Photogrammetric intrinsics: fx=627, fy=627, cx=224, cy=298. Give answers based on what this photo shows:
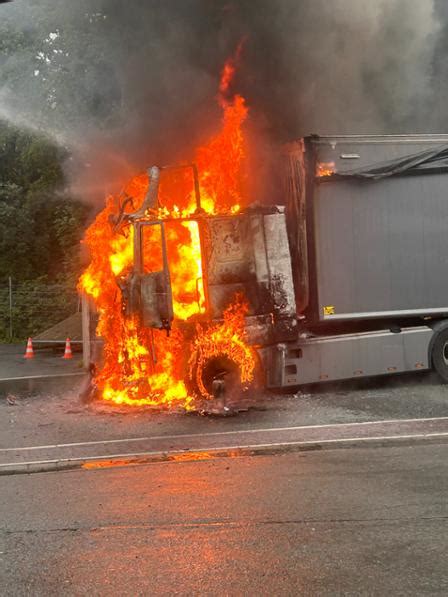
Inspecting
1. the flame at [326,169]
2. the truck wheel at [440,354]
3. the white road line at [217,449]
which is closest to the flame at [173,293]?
the flame at [326,169]

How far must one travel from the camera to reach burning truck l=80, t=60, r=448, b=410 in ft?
26.5

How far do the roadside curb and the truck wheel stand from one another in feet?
9.78

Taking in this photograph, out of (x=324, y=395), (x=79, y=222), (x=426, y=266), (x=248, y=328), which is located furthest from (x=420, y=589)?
(x=79, y=222)

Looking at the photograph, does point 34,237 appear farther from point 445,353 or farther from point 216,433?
point 216,433

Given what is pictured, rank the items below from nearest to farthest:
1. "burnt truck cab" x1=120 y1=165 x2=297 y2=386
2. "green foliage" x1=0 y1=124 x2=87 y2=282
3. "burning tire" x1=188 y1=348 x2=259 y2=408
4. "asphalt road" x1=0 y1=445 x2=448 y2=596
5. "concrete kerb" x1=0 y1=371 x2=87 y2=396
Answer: "asphalt road" x1=0 y1=445 x2=448 y2=596, "burnt truck cab" x1=120 y1=165 x2=297 y2=386, "burning tire" x1=188 y1=348 x2=259 y2=408, "concrete kerb" x1=0 y1=371 x2=87 y2=396, "green foliage" x1=0 y1=124 x2=87 y2=282

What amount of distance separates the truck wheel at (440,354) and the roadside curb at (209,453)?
2980 millimetres

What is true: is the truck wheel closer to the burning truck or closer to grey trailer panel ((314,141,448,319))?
the burning truck

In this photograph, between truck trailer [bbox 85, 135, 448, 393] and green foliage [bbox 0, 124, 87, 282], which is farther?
green foliage [bbox 0, 124, 87, 282]

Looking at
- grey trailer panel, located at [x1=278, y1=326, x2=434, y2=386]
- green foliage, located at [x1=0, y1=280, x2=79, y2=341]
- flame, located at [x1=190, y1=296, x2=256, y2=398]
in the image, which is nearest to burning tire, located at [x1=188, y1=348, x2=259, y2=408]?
flame, located at [x1=190, y1=296, x2=256, y2=398]

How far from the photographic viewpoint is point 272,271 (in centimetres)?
822

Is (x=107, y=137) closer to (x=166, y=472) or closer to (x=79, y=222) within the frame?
(x=166, y=472)

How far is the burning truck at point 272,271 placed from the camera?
317 inches

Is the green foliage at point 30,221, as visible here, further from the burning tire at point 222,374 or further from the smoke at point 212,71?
the burning tire at point 222,374

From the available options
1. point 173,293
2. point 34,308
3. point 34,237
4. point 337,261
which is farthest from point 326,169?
point 34,237
